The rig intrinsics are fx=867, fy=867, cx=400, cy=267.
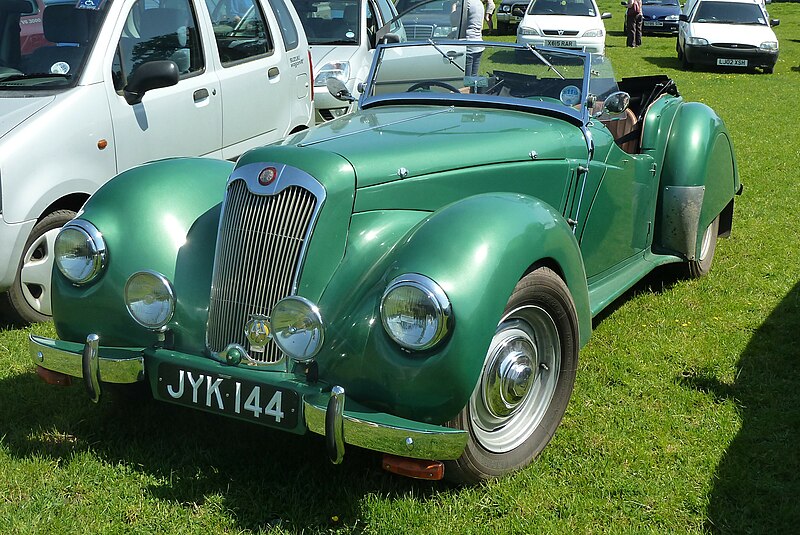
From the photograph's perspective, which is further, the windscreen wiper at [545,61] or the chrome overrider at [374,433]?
the windscreen wiper at [545,61]

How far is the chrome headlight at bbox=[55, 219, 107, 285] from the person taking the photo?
3432 mm

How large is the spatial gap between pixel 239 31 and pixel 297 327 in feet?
13.0

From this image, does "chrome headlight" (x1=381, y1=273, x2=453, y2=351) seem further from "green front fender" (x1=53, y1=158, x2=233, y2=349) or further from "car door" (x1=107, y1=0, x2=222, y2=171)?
"car door" (x1=107, y1=0, x2=222, y2=171)

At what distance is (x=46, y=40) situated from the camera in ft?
16.9

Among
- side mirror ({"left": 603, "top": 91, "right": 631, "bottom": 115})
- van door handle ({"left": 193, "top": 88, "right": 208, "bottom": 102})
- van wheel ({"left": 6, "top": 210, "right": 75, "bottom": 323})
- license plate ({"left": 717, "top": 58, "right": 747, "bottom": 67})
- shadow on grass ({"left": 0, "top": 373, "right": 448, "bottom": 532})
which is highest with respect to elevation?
side mirror ({"left": 603, "top": 91, "right": 631, "bottom": 115})

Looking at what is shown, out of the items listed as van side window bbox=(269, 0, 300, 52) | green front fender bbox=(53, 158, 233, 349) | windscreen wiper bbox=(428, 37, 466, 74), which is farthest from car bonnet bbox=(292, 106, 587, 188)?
van side window bbox=(269, 0, 300, 52)

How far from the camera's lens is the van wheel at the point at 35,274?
4.73 meters

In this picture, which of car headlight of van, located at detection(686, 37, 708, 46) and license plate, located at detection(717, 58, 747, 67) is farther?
car headlight of van, located at detection(686, 37, 708, 46)

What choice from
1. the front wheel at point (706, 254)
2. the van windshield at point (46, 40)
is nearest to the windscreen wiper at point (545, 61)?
the front wheel at point (706, 254)

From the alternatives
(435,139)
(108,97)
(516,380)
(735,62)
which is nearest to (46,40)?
(108,97)

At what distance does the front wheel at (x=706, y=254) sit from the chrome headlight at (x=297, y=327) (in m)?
3.47

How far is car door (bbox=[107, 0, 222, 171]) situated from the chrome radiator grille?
217 cm

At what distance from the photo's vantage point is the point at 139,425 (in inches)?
148

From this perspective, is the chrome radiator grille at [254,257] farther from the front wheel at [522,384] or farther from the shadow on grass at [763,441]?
the shadow on grass at [763,441]
